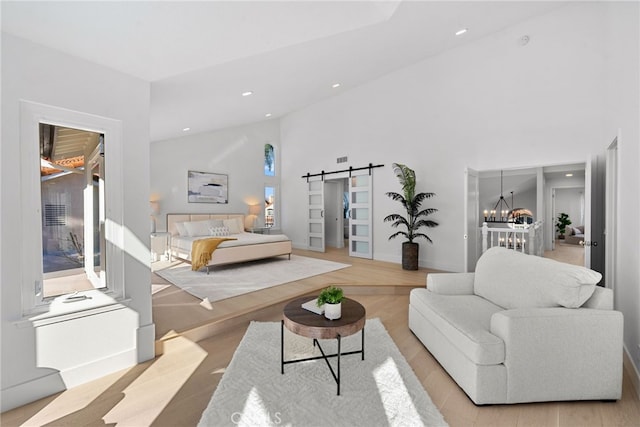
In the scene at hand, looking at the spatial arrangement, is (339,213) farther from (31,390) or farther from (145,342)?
(31,390)

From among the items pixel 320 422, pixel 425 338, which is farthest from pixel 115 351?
pixel 425 338

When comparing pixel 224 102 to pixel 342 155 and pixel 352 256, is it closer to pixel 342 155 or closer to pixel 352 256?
pixel 342 155

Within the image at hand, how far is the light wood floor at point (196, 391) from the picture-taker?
5.49ft

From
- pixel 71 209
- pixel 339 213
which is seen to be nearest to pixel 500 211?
pixel 339 213

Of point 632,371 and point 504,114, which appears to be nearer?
point 632,371

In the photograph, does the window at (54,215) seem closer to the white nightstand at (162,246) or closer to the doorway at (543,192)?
the white nightstand at (162,246)

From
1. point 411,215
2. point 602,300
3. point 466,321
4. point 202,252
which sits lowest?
point 466,321

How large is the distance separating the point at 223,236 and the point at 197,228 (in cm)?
62

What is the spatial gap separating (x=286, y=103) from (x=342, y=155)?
1.79m

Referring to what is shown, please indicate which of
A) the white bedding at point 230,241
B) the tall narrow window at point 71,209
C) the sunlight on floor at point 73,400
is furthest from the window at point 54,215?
the white bedding at point 230,241

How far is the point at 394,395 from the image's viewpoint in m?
1.83

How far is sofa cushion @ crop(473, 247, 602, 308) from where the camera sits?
6.12ft

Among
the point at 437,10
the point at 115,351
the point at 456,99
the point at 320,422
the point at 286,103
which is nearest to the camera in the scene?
the point at 320,422

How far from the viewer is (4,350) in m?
1.75
